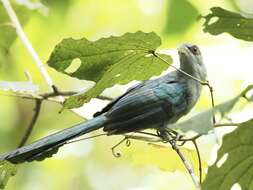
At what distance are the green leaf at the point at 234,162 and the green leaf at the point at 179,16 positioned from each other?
6.48ft

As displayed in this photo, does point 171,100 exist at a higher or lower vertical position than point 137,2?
higher

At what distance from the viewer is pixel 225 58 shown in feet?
12.5

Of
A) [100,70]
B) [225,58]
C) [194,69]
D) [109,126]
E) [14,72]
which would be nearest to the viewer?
[100,70]

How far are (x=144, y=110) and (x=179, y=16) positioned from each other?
1411 mm

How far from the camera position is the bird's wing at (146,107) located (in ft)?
7.30

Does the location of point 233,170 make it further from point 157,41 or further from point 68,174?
point 68,174

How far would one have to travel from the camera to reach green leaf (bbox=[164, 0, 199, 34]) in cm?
352

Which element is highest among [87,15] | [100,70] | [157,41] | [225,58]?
[157,41]

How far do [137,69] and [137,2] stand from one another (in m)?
2.88

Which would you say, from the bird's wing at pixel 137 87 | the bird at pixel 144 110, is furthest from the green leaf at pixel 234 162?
the bird's wing at pixel 137 87

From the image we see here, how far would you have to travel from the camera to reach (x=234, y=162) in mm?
1547

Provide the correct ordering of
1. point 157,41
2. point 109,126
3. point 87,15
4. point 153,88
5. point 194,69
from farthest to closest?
point 87,15, point 194,69, point 153,88, point 109,126, point 157,41

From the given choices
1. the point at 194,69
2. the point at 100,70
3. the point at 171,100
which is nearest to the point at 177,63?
the point at 194,69

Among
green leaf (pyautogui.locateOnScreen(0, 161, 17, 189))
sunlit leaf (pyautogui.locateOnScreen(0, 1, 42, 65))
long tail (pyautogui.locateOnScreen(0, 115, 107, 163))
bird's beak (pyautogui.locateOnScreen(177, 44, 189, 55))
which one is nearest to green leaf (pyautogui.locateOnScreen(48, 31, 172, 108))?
long tail (pyautogui.locateOnScreen(0, 115, 107, 163))
